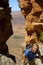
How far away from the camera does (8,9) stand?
59.8ft

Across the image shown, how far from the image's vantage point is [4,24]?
57.8 feet

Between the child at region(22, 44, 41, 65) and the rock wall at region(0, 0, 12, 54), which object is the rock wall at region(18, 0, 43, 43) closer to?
the rock wall at region(0, 0, 12, 54)

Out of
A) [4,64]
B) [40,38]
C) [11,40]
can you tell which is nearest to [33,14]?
[40,38]

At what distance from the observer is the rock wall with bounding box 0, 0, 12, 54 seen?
56.0 ft

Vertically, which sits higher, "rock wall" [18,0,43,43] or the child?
the child

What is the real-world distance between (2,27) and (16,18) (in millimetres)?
66585

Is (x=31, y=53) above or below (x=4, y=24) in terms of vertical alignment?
above

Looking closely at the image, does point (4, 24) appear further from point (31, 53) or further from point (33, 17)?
point (31, 53)

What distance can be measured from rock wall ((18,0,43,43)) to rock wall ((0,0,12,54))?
2634mm

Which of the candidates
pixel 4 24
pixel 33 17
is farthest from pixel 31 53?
pixel 33 17

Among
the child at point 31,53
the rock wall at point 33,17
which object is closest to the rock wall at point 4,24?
the rock wall at point 33,17

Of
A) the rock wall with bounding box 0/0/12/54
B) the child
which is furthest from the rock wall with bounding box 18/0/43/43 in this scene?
the child

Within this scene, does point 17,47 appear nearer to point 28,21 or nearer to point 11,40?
point 11,40

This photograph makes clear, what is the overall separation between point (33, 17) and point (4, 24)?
3922mm
